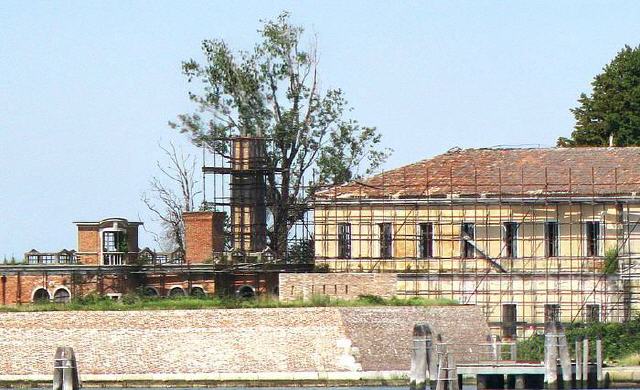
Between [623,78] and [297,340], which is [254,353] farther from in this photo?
[623,78]

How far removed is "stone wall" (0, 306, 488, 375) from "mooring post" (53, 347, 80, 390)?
26.7 ft

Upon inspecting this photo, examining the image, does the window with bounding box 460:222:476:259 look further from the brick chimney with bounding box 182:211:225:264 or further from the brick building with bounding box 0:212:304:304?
the brick chimney with bounding box 182:211:225:264

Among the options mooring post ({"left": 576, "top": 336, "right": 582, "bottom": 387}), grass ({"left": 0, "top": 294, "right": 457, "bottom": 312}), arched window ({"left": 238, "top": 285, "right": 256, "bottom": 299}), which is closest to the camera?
mooring post ({"left": 576, "top": 336, "right": 582, "bottom": 387})

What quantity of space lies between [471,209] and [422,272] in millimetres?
2716

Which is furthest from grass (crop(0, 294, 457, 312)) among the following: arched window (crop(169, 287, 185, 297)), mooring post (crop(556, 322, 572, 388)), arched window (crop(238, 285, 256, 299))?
mooring post (crop(556, 322, 572, 388))

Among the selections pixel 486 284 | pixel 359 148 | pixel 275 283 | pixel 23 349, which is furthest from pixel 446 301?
pixel 359 148

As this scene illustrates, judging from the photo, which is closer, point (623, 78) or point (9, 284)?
point (9, 284)

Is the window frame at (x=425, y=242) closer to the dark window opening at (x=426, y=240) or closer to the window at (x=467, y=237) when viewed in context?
the dark window opening at (x=426, y=240)

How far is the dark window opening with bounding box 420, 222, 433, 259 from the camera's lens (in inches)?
2766

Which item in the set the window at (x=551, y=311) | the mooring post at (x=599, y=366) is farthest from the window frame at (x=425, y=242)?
the mooring post at (x=599, y=366)

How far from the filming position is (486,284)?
68.6 m

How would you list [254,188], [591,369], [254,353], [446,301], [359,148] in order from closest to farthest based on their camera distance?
[591,369], [254,353], [446,301], [254,188], [359,148]

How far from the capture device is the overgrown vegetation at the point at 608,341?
204ft

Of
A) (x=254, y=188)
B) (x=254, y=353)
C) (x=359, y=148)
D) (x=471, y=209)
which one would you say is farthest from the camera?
(x=359, y=148)
